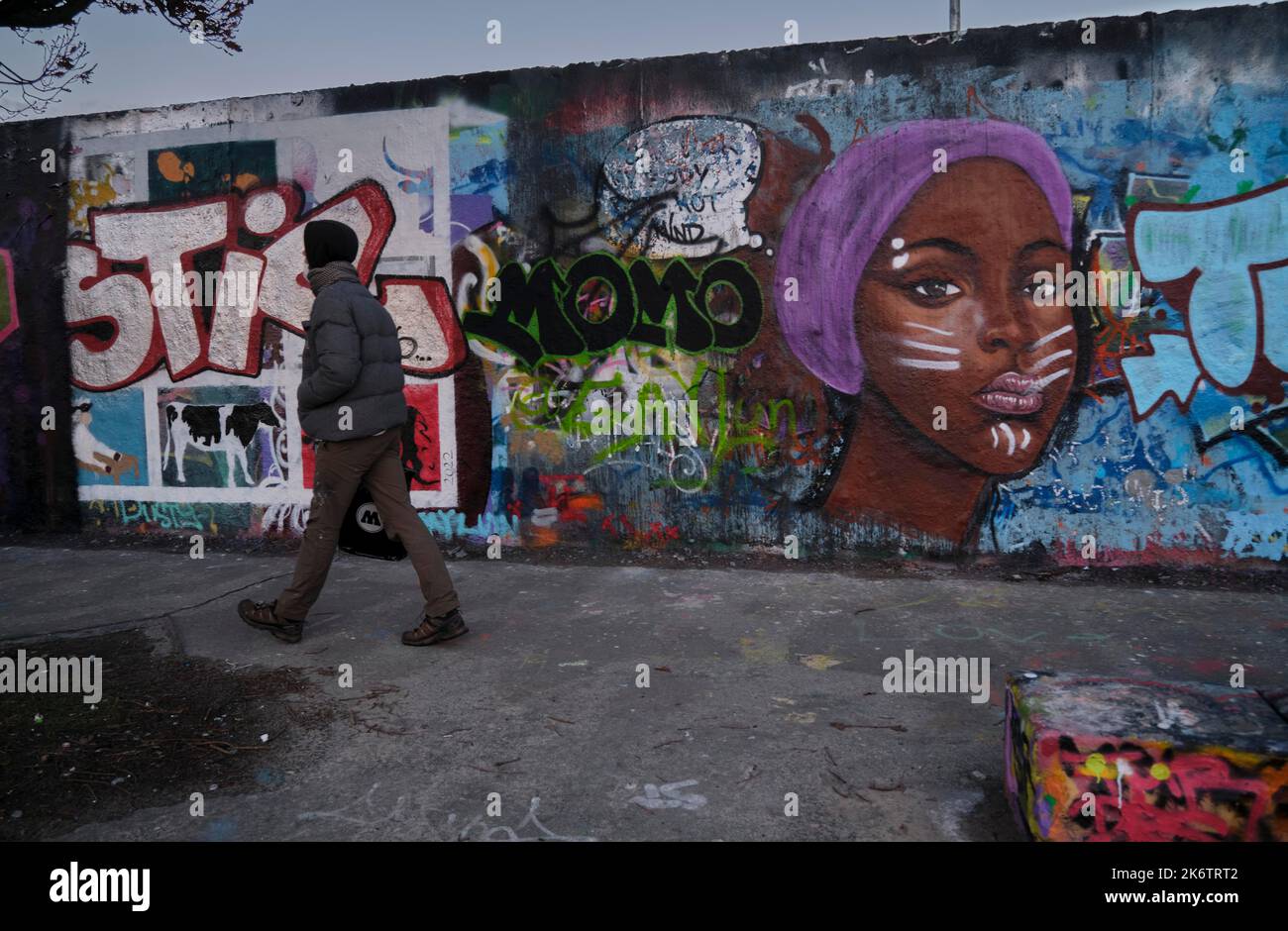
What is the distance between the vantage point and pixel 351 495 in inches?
168

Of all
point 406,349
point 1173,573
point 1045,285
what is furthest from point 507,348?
point 1173,573

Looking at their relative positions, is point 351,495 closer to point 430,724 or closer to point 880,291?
point 430,724

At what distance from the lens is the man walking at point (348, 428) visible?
13.5 feet

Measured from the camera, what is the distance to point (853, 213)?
5551 millimetres

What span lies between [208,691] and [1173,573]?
5.20 meters

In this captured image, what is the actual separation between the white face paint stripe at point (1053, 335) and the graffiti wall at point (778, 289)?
0.02 m

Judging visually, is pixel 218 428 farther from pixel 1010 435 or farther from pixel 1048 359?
pixel 1048 359

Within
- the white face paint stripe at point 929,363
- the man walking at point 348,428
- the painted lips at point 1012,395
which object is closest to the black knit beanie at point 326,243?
the man walking at point 348,428

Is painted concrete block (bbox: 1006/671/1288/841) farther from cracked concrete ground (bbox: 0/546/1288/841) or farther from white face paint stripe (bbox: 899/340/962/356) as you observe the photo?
white face paint stripe (bbox: 899/340/962/356)

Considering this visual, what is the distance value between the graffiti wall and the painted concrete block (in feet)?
10.4

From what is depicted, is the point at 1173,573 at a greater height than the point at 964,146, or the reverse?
the point at 964,146

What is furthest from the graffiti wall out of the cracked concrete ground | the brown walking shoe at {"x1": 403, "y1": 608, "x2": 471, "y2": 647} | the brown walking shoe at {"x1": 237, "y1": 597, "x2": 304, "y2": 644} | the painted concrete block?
the painted concrete block

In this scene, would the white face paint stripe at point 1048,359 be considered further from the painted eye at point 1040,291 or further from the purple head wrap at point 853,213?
the purple head wrap at point 853,213

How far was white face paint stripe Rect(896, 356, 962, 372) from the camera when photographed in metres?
5.48
